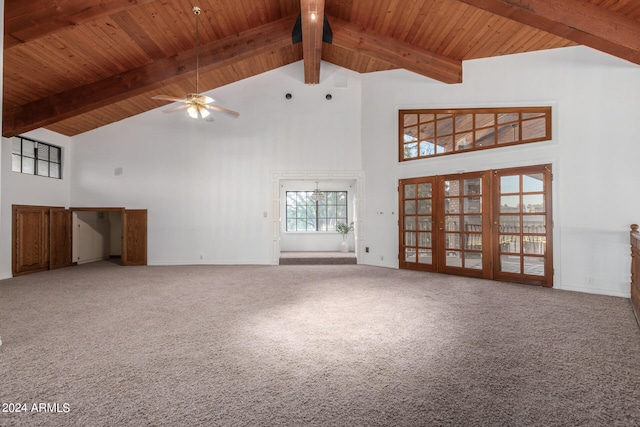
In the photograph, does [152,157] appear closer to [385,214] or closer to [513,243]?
[385,214]

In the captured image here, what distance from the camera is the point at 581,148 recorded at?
4.92 m

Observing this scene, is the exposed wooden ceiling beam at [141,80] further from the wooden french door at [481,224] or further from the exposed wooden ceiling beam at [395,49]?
the wooden french door at [481,224]

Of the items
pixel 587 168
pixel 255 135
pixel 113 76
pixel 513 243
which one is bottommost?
pixel 513 243

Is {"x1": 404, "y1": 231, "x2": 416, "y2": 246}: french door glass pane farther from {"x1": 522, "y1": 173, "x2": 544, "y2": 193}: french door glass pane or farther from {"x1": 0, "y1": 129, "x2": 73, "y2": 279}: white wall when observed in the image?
{"x1": 0, "y1": 129, "x2": 73, "y2": 279}: white wall

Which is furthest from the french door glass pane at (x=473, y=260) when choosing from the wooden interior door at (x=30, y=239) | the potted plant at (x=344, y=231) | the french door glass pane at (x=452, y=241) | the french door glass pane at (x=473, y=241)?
the wooden interior door at (x=30, y=239)

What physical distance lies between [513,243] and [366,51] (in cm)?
435

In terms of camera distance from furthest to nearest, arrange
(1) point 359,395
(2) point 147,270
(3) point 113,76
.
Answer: (2) point 147,270
(3) point 113,76
(1) point 359,395

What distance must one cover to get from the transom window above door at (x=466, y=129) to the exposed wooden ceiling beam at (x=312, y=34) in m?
2.16

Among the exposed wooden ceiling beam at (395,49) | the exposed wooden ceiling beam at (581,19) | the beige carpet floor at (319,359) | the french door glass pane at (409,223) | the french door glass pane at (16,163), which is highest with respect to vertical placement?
the exposed wooden ceiling beam at (395,49)

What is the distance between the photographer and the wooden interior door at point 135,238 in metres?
7.72

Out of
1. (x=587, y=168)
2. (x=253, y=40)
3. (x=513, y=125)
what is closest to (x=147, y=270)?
(x=253, y=40)

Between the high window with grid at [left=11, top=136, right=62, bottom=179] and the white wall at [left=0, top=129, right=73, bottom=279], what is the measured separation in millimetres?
111

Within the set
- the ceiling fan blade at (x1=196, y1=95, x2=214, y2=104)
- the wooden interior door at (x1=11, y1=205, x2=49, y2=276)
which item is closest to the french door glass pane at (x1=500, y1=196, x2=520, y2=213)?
the ceiling fan blade at (x1=196, y1=95, x2=214, y2=104)

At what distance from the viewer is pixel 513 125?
559 centimetres
